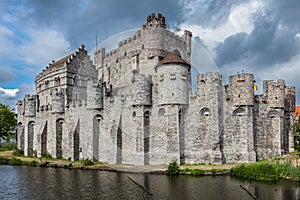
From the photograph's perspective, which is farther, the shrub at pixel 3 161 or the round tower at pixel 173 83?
the shrub at pixel 3 161

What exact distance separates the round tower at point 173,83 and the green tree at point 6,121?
105 feet

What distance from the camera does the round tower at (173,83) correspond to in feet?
89.2

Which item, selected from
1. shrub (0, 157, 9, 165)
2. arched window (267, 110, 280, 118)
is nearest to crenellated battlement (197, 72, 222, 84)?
arched window (267, 110, 280, 118)

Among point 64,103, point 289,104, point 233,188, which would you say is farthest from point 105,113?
point 289,104

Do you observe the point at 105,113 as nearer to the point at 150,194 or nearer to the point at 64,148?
the point at 64,148

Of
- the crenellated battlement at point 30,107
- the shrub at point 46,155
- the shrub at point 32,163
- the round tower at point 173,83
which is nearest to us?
the round tower at point 173,83

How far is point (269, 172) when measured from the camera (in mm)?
20891

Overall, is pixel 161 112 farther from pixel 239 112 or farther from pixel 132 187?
pixel 132 187

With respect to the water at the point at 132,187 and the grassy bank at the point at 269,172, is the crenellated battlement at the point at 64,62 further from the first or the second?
the grassy bank at the point at 269,172

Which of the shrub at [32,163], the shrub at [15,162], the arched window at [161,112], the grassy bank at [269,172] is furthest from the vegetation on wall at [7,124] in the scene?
the grassy bank at [269,172]

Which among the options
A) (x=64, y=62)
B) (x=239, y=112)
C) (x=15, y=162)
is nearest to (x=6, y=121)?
(x=64, y=62)

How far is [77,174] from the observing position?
967 inches

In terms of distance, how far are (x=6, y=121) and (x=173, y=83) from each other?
111 feet

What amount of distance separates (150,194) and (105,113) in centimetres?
1589
